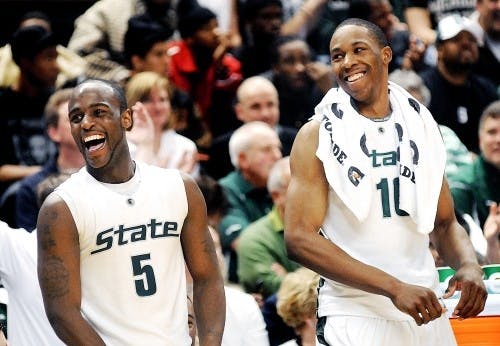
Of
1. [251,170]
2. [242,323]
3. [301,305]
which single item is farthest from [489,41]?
[242,323]

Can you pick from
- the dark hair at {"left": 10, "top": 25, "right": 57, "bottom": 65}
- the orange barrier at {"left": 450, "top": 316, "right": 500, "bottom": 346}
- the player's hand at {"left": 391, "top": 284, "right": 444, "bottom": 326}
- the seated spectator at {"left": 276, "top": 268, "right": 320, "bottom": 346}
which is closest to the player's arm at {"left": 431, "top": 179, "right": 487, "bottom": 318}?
the player's hand at {"left": 391, "top": 284, "right": 444, "bottom": 326}

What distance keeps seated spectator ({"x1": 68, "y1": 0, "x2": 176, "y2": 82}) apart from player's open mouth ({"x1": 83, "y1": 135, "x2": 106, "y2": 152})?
498 centimetres

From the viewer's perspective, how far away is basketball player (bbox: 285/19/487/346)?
5.43 meters

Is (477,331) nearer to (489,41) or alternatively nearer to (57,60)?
(57,60)

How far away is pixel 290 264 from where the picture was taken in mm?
8492

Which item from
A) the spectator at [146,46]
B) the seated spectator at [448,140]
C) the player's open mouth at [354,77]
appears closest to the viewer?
the player's open mouth at [354,77]

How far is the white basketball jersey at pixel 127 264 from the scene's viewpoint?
524 cm

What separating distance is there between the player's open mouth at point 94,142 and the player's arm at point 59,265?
0.26 metres

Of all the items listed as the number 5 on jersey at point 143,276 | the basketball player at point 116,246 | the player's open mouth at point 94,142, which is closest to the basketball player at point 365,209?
the basketball player at point 116,246

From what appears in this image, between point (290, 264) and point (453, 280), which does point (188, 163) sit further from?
point (453, 280)

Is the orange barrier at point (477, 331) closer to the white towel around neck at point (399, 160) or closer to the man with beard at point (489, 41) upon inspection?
the white towel around neck at point (399, 160)

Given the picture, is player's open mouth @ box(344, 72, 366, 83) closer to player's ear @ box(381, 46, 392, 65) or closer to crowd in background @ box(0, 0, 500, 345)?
player's ear @ box(381, 46, 392, 65)

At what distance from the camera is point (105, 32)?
10.6 metres

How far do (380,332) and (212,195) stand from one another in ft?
11.7
